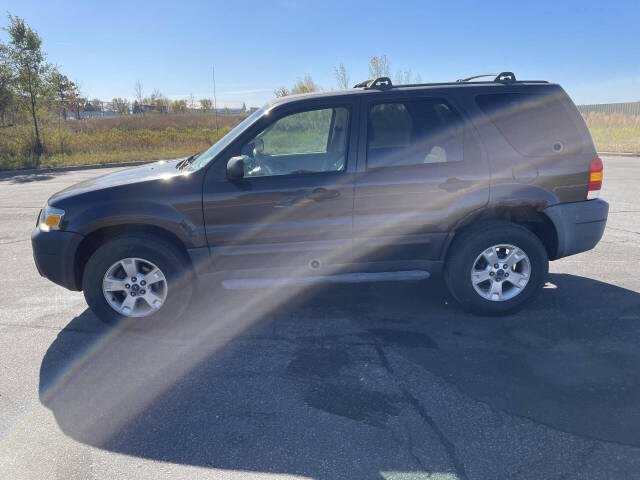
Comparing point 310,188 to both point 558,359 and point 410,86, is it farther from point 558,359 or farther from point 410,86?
point 558,359

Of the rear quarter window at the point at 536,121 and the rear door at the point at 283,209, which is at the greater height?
the rear quarter window at the point at 536,121

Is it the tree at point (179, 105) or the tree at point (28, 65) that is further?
the tree at point (179, 105)

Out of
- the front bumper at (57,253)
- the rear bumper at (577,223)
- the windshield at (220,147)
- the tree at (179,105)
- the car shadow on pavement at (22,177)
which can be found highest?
the tree at (179,105)

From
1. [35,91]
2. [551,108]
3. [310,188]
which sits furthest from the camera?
[35,91]

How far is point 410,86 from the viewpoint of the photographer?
4230mm

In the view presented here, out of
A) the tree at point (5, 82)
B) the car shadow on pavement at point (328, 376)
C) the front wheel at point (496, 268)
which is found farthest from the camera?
the tree at point (5, 82)

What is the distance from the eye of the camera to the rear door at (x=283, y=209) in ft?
12.6

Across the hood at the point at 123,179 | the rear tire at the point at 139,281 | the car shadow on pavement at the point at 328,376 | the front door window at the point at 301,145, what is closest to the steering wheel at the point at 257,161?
the front door window at the point at 301,145

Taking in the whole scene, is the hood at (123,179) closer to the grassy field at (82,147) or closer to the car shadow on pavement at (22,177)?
the car shadow on pavement at (22,177)

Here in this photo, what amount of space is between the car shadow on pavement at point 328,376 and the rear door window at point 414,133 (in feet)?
4.55

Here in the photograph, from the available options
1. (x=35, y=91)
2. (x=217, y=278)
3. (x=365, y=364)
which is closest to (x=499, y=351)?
(x=365, y=364)

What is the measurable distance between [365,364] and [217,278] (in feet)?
4.72

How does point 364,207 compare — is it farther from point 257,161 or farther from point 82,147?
point 82,147

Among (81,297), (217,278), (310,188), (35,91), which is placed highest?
(35,91)
